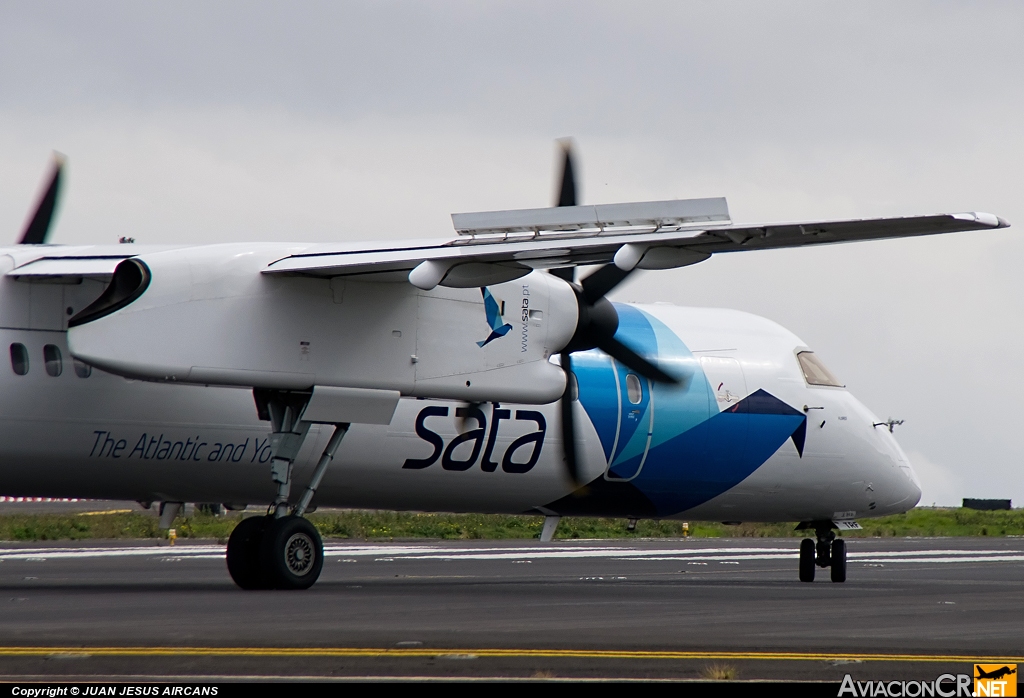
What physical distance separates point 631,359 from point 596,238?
12.3 ft

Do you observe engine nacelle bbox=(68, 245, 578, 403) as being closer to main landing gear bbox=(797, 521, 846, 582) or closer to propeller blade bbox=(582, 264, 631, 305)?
propeller blade bbox=(582, 264, 631, 305)

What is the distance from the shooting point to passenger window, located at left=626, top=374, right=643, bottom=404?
2089 centimetres

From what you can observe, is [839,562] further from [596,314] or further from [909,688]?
[909,688]

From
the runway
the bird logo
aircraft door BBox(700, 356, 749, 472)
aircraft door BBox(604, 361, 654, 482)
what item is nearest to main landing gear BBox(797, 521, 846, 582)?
the runway

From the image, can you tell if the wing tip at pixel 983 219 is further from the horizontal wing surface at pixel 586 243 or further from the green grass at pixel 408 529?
the green grass at pixel 408 529

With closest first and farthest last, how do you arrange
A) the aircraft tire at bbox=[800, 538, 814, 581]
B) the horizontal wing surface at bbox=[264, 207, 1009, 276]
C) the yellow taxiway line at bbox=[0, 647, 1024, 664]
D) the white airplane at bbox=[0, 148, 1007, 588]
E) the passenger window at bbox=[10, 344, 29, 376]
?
the yellow taxiway line at bbox=[0, 647, 1024, 664] → the horizontal wing surface at bbox=[264, 207, 1009, 276] → the white airplane at bbox=[0, 148, 1007, 588] → the passenger window at bbox=[10, 344, 29, 376] → the aircraft tire at bbox=[800, 538, 814, 581]

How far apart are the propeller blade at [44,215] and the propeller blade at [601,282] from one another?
7748mm

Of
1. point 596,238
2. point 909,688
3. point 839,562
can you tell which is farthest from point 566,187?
point 909,688

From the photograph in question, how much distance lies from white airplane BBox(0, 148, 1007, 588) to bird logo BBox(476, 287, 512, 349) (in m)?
0.03

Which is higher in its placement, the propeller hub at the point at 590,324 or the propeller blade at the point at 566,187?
the propeller blade at the point at 566,187

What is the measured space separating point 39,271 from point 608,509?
31.4 feet

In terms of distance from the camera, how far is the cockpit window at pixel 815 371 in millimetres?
23172

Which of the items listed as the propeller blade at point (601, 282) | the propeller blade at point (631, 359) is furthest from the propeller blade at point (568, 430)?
the propeller blade at point (601, 282)

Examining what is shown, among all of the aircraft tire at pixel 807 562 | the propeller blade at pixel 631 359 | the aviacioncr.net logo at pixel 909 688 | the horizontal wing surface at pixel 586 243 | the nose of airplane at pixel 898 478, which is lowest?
the aircraft tire at pixel 807 562
